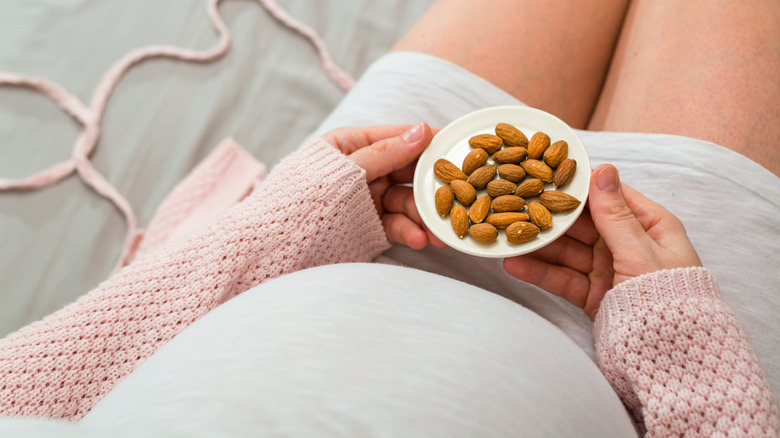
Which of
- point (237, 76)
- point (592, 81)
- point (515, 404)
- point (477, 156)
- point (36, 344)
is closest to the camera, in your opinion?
point (515, 404)

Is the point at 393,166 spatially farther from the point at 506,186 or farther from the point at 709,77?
the point at 709,77

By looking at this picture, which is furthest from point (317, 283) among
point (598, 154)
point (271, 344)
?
point (598, 154)

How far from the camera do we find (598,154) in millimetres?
688

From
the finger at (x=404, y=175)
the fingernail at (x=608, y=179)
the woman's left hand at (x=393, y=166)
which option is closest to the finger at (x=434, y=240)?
the woman's left hand at (x=393, y=166)

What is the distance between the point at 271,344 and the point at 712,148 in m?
0.57

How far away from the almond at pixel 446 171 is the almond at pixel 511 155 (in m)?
0.05

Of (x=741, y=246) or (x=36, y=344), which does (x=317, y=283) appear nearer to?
(x=36, y=344)

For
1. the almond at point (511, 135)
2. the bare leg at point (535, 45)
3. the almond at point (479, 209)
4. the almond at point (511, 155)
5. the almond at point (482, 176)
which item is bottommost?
the almond at point (479, 209)

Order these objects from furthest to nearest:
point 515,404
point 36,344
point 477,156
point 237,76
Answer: point 237,76, point 477,156, point 36,344, point 515,404

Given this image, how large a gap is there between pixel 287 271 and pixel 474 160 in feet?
0.88

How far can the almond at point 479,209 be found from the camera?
60 centimetres

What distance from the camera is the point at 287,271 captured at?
1.98 feet

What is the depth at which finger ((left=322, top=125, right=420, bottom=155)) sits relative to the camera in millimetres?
683

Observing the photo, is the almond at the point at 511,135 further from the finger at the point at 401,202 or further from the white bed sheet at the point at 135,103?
the white bed sheet at the point at 135,103
